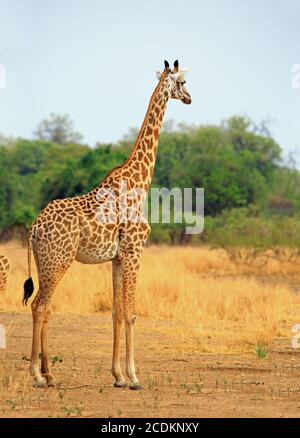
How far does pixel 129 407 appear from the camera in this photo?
26.8ft

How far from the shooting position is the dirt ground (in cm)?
808

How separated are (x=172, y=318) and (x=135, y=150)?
5014mm

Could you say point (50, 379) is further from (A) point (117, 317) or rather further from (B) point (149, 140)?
(B) point (149, 140)

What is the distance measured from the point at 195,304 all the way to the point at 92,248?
5.97m

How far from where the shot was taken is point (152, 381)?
30.8 ft

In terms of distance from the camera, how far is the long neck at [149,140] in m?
9.66

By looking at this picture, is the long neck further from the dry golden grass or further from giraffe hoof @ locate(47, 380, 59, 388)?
the dry golden grass

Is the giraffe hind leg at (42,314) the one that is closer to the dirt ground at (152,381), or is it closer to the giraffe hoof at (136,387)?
the dirt ground at (152,381)

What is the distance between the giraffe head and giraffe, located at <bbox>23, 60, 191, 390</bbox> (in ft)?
2.53

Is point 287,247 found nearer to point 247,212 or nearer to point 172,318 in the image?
point 247,212

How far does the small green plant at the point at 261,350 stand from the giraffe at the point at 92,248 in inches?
86.7

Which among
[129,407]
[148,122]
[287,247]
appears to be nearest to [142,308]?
[148,122]

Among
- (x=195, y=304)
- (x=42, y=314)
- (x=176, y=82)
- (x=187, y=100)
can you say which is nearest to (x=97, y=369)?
(x=42, y=314)

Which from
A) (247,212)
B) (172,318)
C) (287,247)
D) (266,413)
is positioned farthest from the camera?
(247,212)
